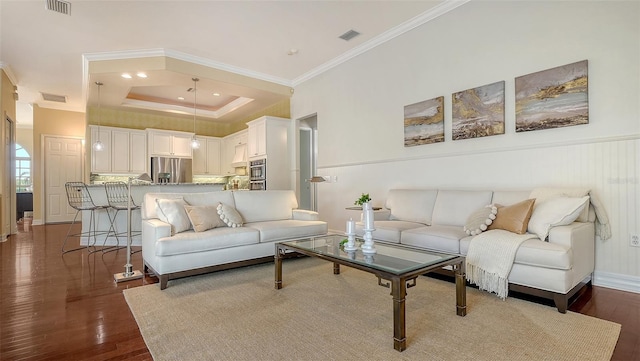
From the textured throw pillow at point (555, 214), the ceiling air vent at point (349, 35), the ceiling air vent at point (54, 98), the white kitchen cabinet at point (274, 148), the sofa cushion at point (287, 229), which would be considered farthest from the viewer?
the ceiling air vent at point (54, 98)

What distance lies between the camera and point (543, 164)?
3139 millimetres

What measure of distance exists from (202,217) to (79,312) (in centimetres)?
129

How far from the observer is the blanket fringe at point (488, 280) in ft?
8.16

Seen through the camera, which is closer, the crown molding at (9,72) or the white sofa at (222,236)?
the white sofa at (222,236)

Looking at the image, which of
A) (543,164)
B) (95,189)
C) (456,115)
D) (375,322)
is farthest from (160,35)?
(543,164)

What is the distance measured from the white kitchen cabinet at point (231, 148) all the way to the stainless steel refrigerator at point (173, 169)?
0.99 metres

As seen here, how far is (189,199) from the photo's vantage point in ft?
12.2

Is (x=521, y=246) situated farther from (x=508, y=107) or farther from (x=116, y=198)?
(x=116, y=198)

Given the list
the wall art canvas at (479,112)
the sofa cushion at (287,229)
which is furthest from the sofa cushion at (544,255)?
the sofa cushion at (287,229)

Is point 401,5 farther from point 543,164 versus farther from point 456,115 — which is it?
point 543,164

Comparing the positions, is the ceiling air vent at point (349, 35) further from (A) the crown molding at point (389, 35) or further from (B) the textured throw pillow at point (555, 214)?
(B) the textured throw pillow at point (555, 214)

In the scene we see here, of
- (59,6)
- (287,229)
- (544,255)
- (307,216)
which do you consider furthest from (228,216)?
(59,6)

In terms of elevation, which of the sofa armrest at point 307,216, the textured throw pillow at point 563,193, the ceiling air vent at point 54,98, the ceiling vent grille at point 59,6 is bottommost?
the sofa armrest at point 307,216

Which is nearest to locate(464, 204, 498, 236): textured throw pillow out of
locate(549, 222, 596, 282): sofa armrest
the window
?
locate(549, 222, 596, 282): sofa armrest
